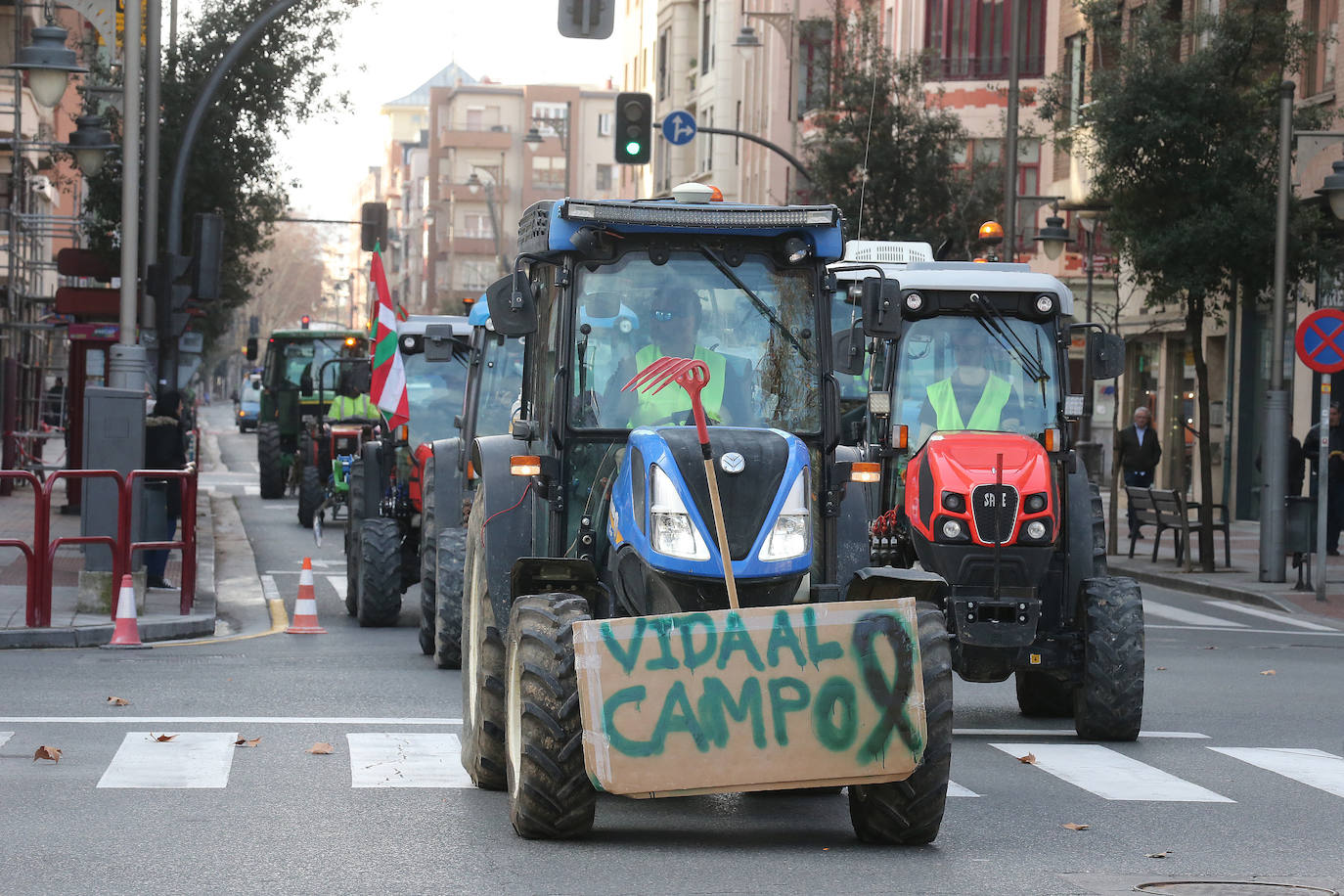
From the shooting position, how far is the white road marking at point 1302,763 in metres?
10.4

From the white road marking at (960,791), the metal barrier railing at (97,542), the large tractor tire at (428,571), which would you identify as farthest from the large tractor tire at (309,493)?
the white road marking at (960,791)

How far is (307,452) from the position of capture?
30.8 meters

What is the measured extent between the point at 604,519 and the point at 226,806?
6.14ft

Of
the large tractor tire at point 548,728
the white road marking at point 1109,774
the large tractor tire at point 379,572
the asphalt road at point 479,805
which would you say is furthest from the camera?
the large tractor tire at point 379,572

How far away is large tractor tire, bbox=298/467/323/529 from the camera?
29609 mm

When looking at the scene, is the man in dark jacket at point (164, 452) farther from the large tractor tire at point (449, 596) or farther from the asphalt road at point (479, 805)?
the large tractor tire at point (449, 596)

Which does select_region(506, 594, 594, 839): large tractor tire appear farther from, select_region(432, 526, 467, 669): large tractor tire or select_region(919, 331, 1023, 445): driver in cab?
select_region(432, 526, 467, 669): large tractor tire

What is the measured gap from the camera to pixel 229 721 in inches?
457

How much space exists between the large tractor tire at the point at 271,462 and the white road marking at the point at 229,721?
24.4 meters

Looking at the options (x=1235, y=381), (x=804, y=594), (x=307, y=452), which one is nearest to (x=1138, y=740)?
(x=804, y=594)

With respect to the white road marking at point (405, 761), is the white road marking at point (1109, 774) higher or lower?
lower

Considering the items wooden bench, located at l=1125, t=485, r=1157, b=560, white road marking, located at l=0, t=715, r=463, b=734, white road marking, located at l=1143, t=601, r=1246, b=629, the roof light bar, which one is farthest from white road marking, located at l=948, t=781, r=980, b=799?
wooden bench, located at l=1125, t=485, r=1157, b=560

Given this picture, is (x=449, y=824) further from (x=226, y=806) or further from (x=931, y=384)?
(x=931, y=384)

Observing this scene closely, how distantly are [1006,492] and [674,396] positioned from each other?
347 centimetres
